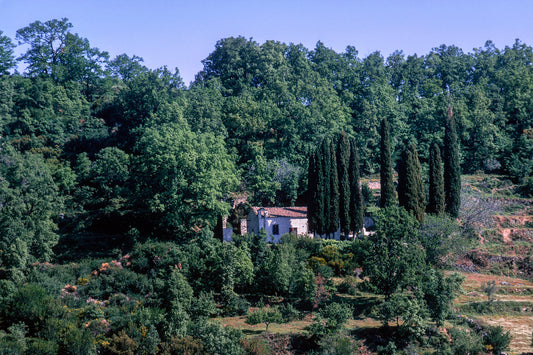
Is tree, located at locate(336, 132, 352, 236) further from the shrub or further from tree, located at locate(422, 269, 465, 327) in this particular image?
the shrub

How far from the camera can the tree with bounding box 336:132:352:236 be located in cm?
5156

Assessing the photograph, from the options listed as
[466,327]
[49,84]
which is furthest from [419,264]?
[49,84]

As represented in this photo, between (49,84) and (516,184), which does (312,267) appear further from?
(49,84)

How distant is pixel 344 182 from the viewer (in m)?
52.6

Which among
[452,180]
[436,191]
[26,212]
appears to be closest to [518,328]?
[436,191]

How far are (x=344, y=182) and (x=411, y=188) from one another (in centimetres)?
591

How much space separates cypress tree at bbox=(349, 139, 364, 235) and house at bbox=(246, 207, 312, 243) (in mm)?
4200

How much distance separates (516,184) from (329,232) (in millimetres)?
26774

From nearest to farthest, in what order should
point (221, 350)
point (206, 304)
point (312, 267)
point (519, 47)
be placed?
point (221, 350)
point (206, 304)
point (312, 267)
point (519, 47)

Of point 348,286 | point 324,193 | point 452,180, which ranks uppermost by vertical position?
point 452,180

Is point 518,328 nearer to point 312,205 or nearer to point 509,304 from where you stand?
point 509,304

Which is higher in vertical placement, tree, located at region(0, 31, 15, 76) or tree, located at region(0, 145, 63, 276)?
tree, located at region(0, 31, 15, 76)

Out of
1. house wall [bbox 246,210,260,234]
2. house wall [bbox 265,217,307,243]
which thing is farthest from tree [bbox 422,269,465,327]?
house wall [bbox 246,210,260,234]

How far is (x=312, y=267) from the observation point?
149 feet
